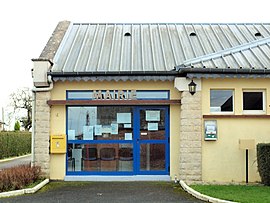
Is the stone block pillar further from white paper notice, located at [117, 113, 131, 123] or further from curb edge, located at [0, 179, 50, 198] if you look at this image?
curb edge, located at [0, 179, 50, 198]

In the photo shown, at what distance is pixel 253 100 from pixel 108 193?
18.5ft

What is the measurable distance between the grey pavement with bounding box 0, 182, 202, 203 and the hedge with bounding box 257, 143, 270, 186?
245 centimetres

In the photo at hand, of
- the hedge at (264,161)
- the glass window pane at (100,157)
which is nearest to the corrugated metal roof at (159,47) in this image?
the glass window pane at (100,157)

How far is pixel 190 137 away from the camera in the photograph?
1298 cm

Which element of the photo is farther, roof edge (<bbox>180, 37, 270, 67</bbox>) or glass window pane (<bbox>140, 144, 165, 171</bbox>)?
glass window pane (<bbox>140, 144, 165, 171</bbox>)

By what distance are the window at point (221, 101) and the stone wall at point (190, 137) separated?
1.73 ft

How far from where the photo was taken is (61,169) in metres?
13.5

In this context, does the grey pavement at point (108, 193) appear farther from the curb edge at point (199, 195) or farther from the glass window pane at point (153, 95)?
the glass window pane at point (153, 95)

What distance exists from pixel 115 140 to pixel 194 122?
2.63 meters

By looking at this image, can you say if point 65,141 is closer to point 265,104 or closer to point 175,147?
point 175,147

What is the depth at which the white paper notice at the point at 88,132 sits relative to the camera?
45.1 ft

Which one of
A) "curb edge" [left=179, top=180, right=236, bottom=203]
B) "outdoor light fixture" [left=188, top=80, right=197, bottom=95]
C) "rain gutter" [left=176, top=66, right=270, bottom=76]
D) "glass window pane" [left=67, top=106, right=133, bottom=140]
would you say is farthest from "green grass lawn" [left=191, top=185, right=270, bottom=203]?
"rain gutter" [left=176, top=66, right=270, bottom=76]

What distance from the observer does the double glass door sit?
44.6 feet

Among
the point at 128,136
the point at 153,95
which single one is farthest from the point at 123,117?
the point at 153,95
